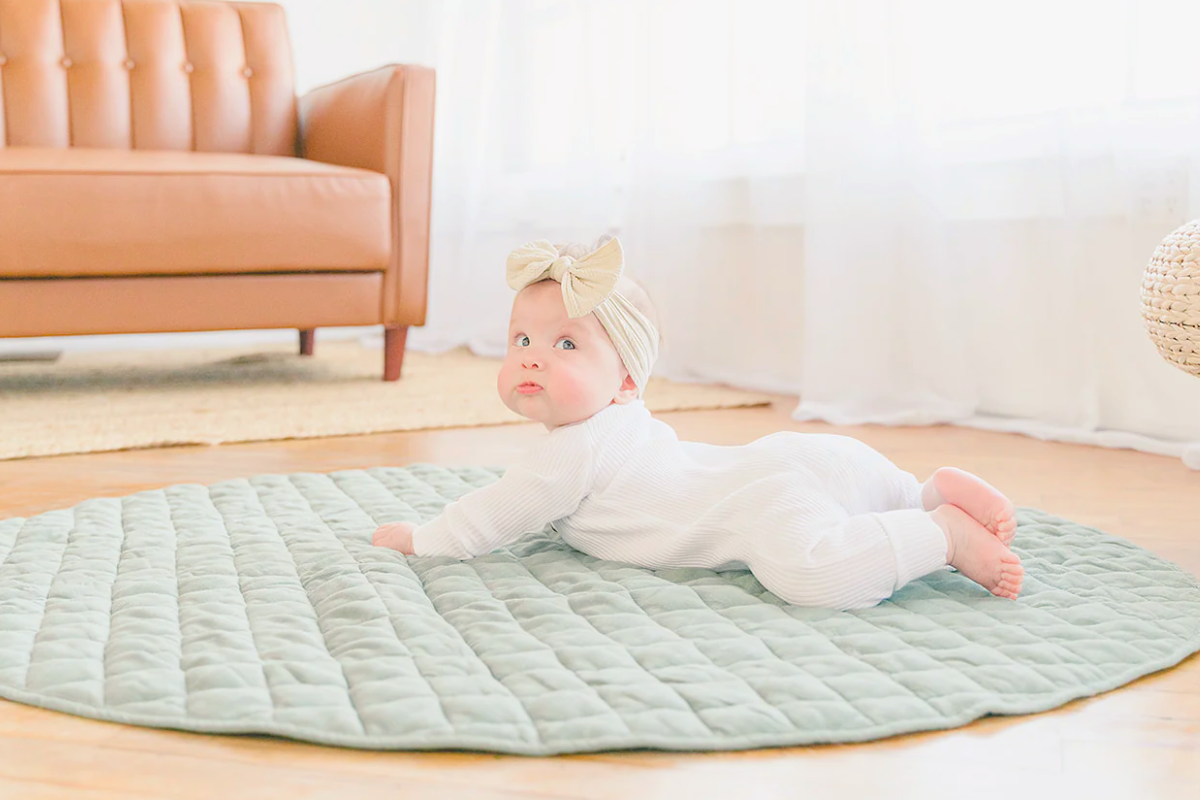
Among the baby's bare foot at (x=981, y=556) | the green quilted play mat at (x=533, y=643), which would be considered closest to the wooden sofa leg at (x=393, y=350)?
the green quilted play mat at (x=533, y=643)

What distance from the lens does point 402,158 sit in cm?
252

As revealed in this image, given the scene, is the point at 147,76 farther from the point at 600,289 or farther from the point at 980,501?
the point at 980,501

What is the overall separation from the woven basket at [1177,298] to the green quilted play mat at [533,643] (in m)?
0.21

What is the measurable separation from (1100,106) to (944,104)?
0.32m

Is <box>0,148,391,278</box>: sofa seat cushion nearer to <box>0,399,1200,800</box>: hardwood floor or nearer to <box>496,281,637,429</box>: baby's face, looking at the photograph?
<box>496,281,637,429</box>: baby's face

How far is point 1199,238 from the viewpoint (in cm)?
124

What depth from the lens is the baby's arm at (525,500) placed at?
1.14m

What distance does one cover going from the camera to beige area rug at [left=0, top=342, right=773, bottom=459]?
2.00 meters

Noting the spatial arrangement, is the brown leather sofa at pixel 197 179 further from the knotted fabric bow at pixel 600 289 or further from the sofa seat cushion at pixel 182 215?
the knotted fabric bow at pixel 600 289

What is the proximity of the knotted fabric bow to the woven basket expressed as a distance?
527mm

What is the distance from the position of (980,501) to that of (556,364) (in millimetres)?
390

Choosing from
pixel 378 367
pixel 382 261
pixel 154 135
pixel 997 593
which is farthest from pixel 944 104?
pixel 154 135

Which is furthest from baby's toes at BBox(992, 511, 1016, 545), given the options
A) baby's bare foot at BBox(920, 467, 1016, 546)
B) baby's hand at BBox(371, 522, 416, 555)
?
baby's hand at BBox(371, 522, 416, 555)

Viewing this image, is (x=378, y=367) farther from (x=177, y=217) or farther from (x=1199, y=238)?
(x=1199, y=238)
